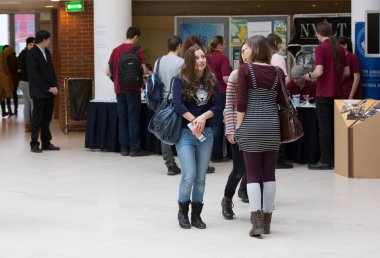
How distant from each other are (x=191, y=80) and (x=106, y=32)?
6769mm

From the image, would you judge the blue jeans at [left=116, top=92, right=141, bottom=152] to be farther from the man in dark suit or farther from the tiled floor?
the man in dark suit

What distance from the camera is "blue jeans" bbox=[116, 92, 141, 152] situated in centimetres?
1231

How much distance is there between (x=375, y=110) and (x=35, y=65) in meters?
5.07

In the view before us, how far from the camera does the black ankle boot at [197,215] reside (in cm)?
755

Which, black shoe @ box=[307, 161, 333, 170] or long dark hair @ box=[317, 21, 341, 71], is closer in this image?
long dark hair @ box=[317, 21, 341, 71]

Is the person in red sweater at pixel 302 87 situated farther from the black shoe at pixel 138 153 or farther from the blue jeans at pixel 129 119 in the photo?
the black shoe at pixel 138 153

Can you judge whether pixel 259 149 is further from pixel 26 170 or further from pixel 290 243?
pixel 26 170

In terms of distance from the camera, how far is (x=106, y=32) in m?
14.0

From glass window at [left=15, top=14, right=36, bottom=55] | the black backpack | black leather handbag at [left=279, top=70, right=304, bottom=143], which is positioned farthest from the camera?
glass window at [left=15, top=14, right=36, bottom=55]

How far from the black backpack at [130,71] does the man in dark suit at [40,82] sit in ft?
3.81

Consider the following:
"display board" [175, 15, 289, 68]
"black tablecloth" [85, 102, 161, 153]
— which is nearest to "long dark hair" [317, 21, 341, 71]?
"black tablecloth" [85, 102, 161, 153]

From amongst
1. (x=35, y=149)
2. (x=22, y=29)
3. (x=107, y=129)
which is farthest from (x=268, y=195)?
(x=22, y=29)

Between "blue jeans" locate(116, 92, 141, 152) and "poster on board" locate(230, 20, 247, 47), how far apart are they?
14.9 feet

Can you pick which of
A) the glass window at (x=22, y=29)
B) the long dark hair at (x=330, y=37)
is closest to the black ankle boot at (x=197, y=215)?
the long dark hair at (x=330, y=37)
